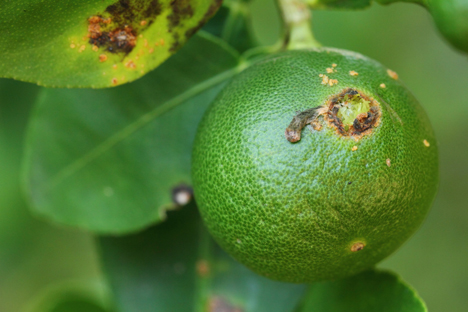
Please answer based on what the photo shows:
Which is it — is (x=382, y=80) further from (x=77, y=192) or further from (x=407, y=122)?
(x=77, y=192)

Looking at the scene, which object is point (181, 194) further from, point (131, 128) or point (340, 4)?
point (340, 4)

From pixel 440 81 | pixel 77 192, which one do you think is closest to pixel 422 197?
pixel 77 192

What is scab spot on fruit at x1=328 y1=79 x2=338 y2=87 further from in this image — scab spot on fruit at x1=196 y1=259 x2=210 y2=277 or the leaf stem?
scab spot on fruit at x1=196 y1=259 x2=210 y2=277

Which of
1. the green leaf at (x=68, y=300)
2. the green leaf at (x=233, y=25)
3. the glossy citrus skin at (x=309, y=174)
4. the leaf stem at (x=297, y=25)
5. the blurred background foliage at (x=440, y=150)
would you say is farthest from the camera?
the blurred background foliage at (x=440, y=150)

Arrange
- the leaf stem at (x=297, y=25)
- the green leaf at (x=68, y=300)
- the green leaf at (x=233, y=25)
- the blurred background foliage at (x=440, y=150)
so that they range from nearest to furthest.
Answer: the leaf stem at (x=297, y=25), the green leaf at (x=233, y=25), the green leaf at (x=68, y=300), the blurred background foliage at (x=440, y=150)

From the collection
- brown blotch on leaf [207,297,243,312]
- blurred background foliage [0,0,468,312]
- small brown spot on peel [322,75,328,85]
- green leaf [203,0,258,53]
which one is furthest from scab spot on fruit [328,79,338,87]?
blurred background foliage [0,0,468,312]

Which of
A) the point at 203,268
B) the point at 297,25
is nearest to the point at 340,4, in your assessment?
the point at 297,25

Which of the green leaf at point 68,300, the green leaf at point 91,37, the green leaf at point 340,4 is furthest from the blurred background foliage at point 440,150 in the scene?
the green leaf at point 91,37

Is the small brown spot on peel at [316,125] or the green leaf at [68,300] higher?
the small brown spot on peel at [316,125]

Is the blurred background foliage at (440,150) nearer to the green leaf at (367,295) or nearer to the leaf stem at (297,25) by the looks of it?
the leaf stem at (297,25)
